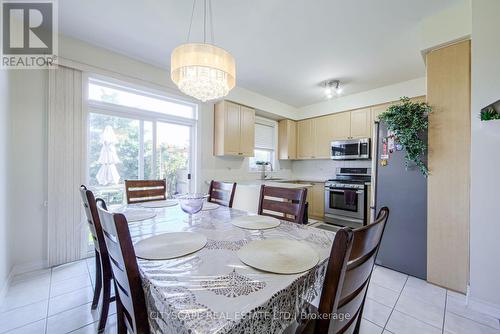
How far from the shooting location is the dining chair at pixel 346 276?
0.54m

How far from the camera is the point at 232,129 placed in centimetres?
366

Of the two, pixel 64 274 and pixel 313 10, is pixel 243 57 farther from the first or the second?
pixel 64 274

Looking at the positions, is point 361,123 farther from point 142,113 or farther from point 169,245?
point 169,245

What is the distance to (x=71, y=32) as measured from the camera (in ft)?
7.39

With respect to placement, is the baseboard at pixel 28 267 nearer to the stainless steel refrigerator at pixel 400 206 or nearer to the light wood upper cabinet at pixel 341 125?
the stainless steel refrigerator at pixel 400 206

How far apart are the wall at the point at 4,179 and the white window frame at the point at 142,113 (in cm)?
63

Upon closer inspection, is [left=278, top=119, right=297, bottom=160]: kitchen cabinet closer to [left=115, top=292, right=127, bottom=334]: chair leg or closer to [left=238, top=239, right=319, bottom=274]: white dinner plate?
[left=238, top=239, right=319, bottom=274]: white dinner plate

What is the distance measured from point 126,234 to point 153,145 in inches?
103

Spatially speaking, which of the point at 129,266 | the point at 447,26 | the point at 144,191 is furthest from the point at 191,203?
the point at 447,26

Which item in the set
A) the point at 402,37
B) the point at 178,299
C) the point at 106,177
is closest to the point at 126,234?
the point at 178,299

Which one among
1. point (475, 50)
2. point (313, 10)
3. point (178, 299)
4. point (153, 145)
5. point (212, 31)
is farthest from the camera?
point (153, 145)

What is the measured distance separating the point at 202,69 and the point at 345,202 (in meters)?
3.35

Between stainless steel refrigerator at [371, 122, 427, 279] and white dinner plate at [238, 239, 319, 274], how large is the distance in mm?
1826

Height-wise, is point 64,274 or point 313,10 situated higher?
point 313,10
